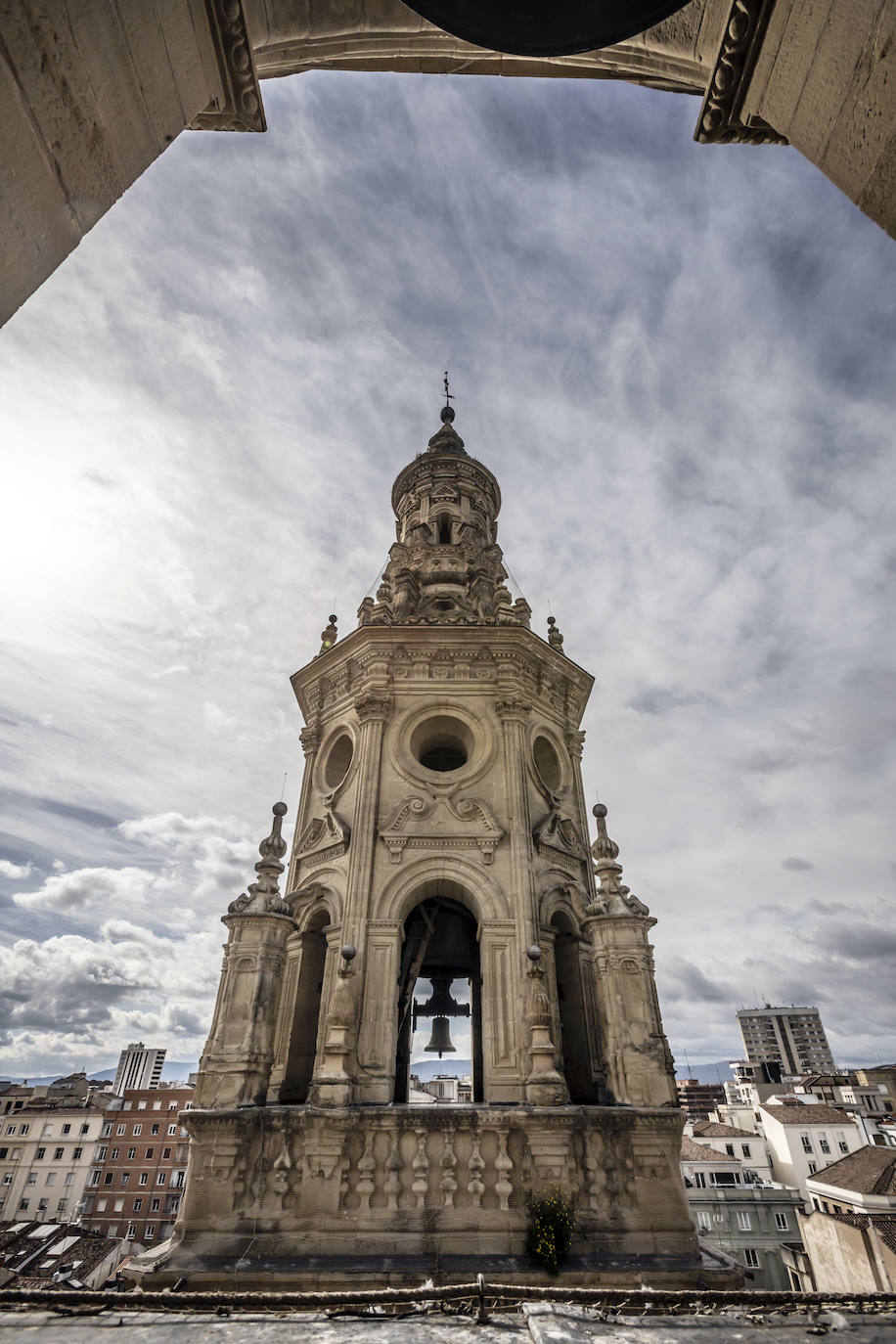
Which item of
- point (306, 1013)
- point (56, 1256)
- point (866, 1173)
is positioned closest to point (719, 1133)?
point (866, 1173)

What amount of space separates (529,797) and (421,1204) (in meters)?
8.30

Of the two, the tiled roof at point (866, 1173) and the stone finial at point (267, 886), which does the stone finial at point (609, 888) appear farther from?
the tiled roof at point (866, 1173)

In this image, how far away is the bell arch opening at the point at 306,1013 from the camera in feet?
50.0

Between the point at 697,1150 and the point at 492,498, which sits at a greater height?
the point at 492,498

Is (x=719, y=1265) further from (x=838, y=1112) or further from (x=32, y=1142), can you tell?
(x=32, y=1142)

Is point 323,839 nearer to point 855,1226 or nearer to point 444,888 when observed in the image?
point 444,888

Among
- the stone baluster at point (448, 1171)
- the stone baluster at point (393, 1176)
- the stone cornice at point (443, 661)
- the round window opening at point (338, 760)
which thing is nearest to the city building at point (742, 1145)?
the round window opening at point (338, 760)

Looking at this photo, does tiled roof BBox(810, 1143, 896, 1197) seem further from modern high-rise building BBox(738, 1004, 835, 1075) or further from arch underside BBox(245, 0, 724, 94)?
modern high-rise building BBox(738, 1004, 835, 1075)

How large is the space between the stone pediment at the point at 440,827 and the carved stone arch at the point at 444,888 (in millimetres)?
367

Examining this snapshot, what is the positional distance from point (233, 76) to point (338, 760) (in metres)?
16.7

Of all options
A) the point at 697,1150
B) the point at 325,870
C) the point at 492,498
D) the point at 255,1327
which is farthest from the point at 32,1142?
the point at 255,1327

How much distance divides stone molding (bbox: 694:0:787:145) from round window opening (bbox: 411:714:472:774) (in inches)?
565

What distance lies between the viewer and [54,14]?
296 centimetres

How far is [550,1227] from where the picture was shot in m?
11.3
